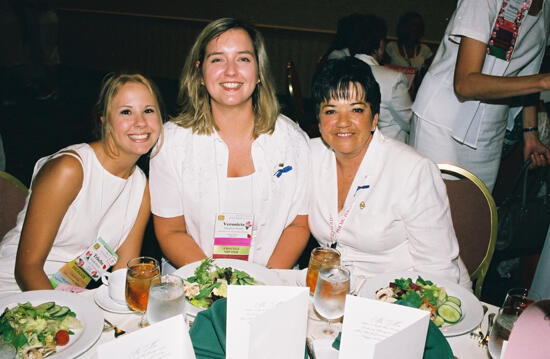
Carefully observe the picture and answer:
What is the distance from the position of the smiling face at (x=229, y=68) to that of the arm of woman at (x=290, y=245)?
65 cm

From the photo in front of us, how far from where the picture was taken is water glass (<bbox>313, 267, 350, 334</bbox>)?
128 centimetres

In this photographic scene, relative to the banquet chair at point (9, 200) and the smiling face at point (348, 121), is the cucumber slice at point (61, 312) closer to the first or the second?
the banquet chair at point (9, 200)

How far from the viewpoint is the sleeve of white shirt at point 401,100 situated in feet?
11.0

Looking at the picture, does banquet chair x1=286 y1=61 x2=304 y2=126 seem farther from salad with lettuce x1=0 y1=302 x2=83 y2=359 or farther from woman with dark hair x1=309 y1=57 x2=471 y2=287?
salad with lettuce x1=0 y1=302 x2=83 y2=359

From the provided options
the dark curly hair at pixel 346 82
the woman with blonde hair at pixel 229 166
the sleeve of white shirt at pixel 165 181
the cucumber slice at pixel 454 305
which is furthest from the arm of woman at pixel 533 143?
the sleeve of white shirt at pixel 165 181

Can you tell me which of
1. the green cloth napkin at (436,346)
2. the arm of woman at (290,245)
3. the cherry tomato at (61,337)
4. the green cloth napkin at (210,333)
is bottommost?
the arm of woman at (290,245)

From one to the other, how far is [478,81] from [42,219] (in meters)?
2.07

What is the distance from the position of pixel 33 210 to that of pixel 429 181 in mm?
1601

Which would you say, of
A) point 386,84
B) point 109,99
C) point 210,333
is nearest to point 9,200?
point 109,99

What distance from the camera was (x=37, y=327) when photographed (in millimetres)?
1267

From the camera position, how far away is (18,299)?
1437mm

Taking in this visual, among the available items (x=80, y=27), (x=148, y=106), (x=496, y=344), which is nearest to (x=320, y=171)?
(x=148, y=106)

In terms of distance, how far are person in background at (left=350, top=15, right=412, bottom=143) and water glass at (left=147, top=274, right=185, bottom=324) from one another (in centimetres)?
243

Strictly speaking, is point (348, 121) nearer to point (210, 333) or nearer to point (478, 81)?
point (478, 81)
